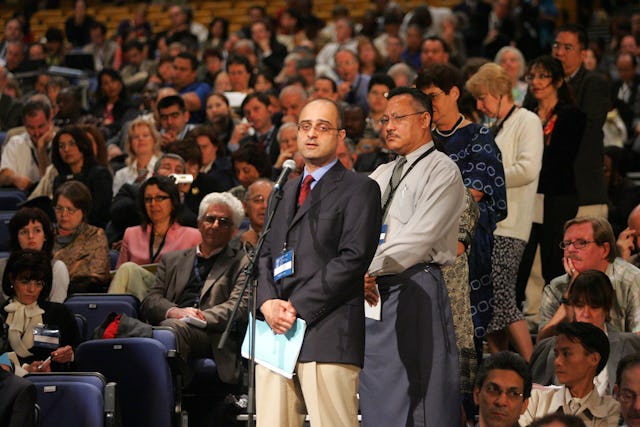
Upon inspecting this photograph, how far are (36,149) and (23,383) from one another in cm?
472

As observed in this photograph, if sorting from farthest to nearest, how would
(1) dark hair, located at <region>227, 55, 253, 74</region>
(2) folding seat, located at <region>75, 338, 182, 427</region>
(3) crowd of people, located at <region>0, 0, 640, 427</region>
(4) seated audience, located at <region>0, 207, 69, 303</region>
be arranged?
(1) dark hair, located at <region>227, 55, 253, 74</region> < (4) seated audience, located at <region>0, 207, 69, 303</region> < (2) folding seat, located at <region>75, 338, 182, 427</region> < (3) crowd of people, located at <region>0, 0, 640, 427</region>

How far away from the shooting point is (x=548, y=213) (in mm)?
6402

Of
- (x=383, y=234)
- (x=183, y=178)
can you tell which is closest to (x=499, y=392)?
(x=383, y=234)

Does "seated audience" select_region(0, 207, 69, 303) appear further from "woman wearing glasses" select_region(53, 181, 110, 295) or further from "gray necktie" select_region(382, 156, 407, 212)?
"gray necktie" select_region(382, 156, 407, 212)

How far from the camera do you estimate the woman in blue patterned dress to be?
16.4ft

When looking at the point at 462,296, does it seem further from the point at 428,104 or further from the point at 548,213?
the point at 548,213

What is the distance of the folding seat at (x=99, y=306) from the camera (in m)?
5.85

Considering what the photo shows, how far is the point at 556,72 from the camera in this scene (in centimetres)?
636

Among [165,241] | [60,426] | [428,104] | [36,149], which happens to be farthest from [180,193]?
[428,104]

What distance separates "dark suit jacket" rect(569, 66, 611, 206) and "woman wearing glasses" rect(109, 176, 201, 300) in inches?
82.7

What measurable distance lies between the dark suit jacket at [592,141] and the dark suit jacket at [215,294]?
197 cm

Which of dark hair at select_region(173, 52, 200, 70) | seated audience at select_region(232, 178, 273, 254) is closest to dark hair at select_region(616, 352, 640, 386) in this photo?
seated audience at select_region(232, 178, 273, 254)

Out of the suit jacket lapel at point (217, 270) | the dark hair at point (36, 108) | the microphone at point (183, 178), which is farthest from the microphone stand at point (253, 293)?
the dark hair at point (36, 108)

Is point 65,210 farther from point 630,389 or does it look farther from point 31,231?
point 630,389
